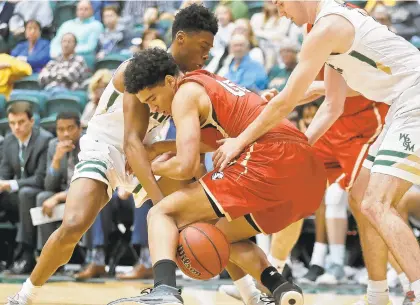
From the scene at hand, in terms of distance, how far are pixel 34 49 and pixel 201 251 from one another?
7.50 metres

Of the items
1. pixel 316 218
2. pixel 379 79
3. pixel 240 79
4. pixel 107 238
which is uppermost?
pixel 379 79

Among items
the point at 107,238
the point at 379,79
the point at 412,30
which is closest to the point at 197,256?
the point at 379,79

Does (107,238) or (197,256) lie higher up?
(197,256)

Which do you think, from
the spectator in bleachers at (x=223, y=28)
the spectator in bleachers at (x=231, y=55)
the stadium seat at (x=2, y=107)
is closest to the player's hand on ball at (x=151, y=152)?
the spectator in bleachers at (x=231, y=55)

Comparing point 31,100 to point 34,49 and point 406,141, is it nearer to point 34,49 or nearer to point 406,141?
point 34,49

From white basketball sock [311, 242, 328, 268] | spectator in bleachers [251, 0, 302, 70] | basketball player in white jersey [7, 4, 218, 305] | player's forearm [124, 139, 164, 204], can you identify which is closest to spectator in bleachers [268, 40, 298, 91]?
spectator in bleachers [251, 0, 302, 70]

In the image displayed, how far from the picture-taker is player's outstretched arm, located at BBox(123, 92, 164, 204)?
4445 mm

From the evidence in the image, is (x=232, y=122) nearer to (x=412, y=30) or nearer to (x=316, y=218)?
(x=316, y=218)

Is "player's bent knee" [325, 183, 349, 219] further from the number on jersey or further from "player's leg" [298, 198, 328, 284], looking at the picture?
the number on jersey

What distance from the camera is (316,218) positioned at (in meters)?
7.29

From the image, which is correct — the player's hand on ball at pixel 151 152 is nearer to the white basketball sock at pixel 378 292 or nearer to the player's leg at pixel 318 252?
the white basketball sock at pixel 378 292

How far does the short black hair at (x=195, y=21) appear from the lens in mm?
4707

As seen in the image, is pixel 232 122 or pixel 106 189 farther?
pixel 106 189

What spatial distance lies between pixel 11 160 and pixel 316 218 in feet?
10.4
